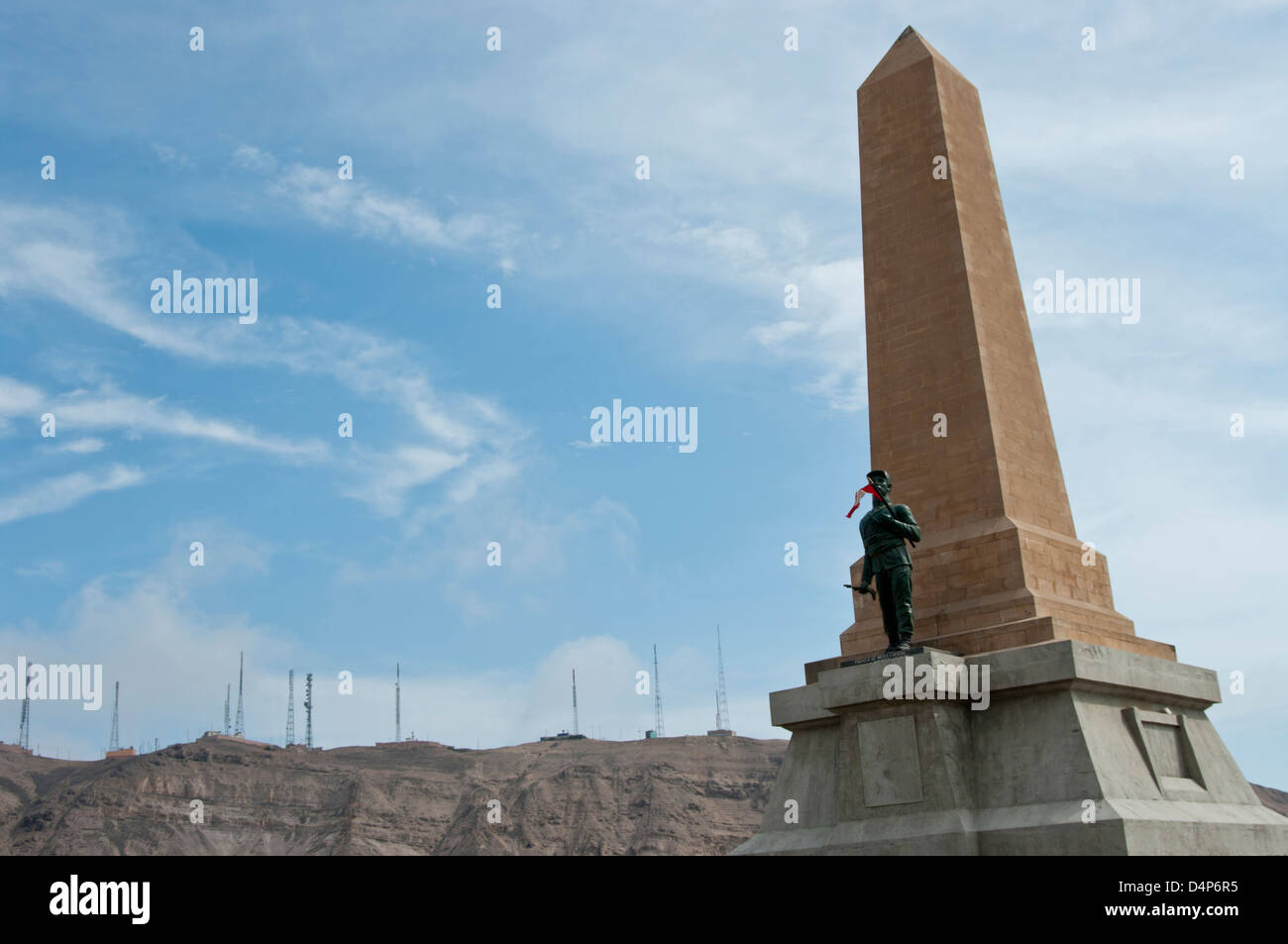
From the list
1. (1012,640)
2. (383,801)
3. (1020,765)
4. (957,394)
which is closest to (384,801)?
(383,801)

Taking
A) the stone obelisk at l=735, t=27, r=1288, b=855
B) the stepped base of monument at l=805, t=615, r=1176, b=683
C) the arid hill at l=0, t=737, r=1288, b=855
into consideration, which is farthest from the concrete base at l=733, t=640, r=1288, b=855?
the arid hill at l=0, t=737, r=1288, b=855

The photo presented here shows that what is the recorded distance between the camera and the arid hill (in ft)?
321

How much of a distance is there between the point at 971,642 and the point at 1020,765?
179 centimetres

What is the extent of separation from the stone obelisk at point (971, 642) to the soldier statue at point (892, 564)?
523 millimetres

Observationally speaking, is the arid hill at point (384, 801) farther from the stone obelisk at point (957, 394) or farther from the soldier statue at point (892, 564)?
the soldier statue at point (892, 564)

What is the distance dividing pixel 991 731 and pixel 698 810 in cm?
9145

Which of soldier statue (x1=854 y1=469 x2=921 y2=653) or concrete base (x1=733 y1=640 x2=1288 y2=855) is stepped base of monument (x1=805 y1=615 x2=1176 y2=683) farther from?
soldier statue (x1=854 y1=469 x2=921 y2=653)

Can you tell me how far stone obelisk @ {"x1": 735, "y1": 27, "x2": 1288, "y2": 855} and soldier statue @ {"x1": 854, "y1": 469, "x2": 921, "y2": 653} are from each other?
20.6 inches

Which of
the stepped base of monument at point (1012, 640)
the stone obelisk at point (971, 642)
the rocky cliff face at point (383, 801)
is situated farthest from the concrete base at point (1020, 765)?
the rocky cliff face at point (383, 801)

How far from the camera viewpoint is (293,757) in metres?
114
